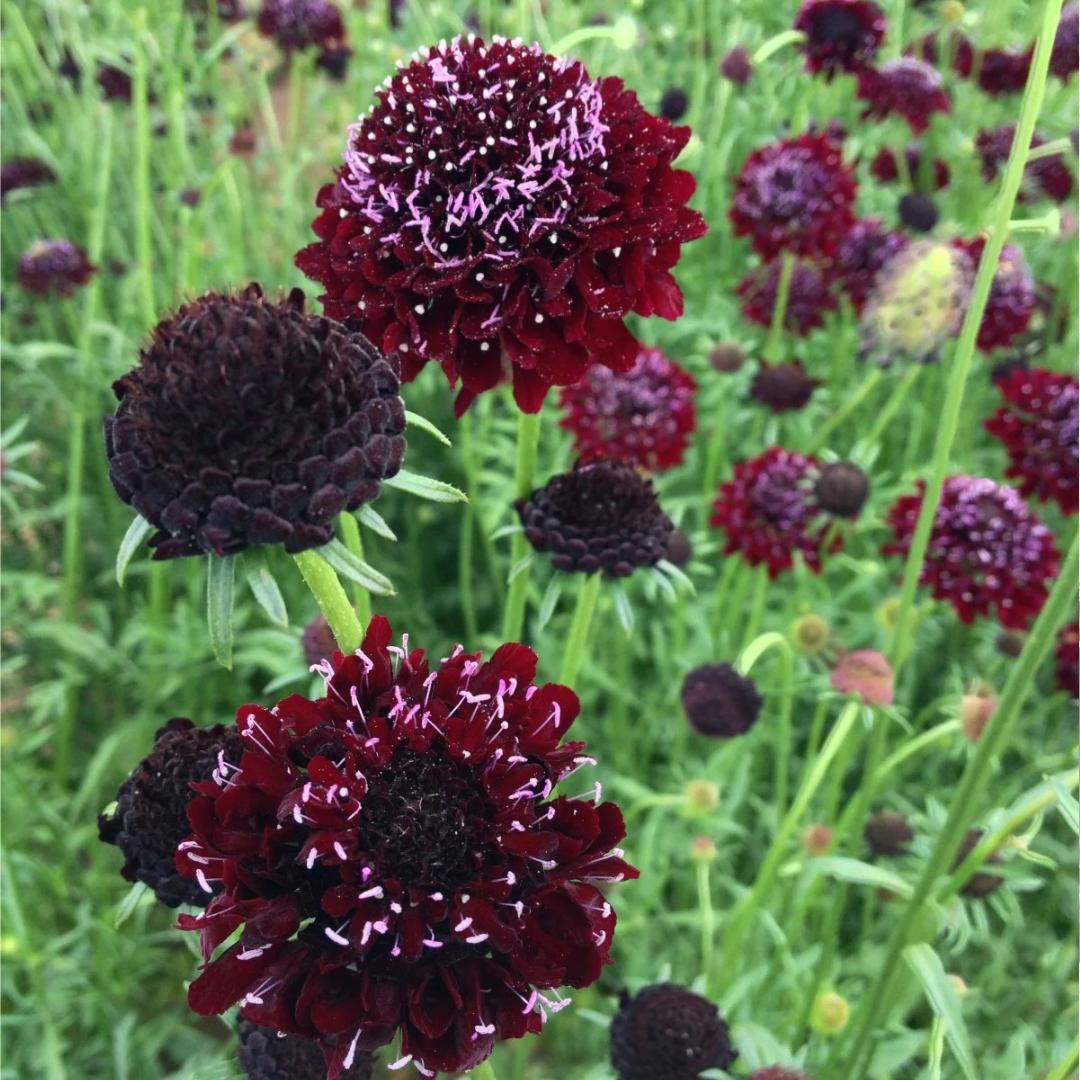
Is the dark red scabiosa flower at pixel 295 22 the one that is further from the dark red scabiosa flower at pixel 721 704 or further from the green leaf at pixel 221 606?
the green leaf at pixel 221 606

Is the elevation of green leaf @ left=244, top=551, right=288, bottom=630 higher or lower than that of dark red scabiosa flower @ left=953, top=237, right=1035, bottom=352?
higher

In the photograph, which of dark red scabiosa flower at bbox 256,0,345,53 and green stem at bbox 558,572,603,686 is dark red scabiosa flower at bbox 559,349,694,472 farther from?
dark red scabiosa flower at bbox 256,0,345,53

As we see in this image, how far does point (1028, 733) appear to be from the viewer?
241 cm

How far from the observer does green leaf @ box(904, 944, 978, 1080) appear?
942mm

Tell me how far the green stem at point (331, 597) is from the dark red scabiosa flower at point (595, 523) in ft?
1.35

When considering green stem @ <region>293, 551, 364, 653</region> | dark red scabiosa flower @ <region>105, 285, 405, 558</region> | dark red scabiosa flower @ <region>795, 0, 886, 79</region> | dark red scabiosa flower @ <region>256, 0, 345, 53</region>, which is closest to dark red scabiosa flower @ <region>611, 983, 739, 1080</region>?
green stem @ <region>293, 551, 364, 653</region>

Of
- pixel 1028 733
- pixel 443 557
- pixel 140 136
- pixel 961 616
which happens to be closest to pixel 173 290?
pixel 140 136

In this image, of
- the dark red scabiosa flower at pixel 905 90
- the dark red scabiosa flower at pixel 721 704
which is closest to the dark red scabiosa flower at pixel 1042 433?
the dark red scabiosa flower at pixel 721 704

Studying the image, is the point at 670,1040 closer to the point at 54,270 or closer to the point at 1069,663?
the point at 1069,663

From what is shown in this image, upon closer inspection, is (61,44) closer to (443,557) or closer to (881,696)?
(443,557)

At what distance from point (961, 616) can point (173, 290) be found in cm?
205

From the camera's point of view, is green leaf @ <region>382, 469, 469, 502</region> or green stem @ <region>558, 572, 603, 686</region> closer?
green leaf @ <region>382, 469, 469, 502</region>

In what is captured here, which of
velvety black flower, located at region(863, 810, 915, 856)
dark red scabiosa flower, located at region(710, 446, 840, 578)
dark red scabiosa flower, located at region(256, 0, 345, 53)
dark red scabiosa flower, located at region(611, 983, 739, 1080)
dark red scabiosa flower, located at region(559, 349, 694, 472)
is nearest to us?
dark red scabiosa flower, located at region(611, 983, 739, 1080)

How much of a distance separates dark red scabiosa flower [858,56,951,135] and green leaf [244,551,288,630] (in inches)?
92.2
